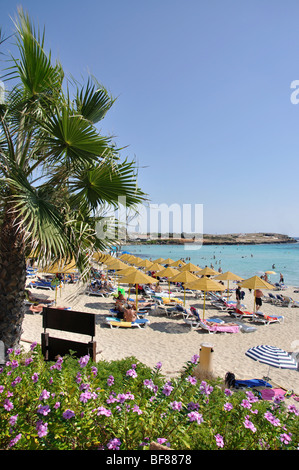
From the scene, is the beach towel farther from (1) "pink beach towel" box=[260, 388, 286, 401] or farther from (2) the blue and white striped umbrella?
(2) the blue and white striped umbrella

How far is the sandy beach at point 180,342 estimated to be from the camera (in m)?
7.31

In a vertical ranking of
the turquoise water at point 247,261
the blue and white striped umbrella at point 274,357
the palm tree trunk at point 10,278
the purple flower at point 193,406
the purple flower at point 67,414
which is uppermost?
the palm tree trunk at point 10,278

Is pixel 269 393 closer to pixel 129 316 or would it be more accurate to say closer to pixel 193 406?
pixel 193 406

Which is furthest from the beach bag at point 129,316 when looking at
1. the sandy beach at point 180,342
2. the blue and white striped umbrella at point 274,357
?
the blue and white striped umbrella at point 274,357

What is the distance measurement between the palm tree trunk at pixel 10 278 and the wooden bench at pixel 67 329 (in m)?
0.93

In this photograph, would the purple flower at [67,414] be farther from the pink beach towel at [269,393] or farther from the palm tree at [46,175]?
the pink beach towel at [269,393]

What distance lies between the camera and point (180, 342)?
9.50 m

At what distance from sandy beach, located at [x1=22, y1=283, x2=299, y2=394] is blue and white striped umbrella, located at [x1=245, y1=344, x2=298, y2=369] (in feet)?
3.76

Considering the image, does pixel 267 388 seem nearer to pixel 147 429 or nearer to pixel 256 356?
pixel 256 356

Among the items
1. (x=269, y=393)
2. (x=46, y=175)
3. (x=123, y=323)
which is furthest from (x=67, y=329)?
(x=123, y=323)

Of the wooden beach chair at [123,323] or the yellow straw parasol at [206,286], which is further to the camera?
the yellow straw parasol at [206,286]

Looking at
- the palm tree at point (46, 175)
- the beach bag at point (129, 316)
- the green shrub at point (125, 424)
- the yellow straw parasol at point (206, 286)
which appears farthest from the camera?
the yellow straw parasol at point (206, 286)

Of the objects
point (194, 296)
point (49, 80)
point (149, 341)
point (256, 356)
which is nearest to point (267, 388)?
point (256, 356)
